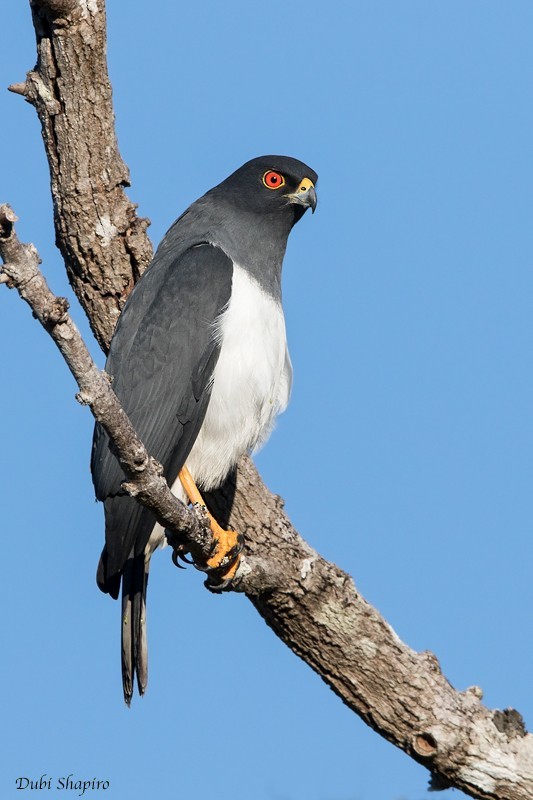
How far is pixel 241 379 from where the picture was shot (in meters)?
5.99

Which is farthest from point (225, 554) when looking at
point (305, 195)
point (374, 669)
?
point (305, 195)

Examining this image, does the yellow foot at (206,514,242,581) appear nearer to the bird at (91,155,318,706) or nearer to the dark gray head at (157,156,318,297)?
the bird at (91,155,318,706)

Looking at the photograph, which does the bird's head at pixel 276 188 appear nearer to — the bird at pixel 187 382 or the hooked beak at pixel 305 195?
the hooked beak at pixel 305 195

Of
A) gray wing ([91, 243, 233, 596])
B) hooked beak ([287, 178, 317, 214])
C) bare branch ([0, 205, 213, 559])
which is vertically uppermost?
Result: hooked beak ([287, 178, 317, 214])

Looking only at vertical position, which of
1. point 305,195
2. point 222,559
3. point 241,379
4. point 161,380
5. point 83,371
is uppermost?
point 305,195

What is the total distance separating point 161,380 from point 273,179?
1.87 metres

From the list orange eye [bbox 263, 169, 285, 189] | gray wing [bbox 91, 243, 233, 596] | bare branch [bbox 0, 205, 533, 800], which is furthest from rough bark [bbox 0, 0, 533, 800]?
orange eye [bbox 263, 169, 285, 189]

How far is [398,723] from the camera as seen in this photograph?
18.9 ft

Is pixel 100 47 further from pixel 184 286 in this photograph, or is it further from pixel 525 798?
pixel 525 798

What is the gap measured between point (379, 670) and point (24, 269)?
134 inches

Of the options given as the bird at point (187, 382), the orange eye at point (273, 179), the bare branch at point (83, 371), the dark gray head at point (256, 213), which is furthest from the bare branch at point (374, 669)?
the orange eye at point (273, 179)

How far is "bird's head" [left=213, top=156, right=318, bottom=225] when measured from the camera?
270 inches

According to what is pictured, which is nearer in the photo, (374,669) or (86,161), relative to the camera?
(374,669)

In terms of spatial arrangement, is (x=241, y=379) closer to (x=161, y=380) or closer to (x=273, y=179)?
(x=161, y=380)
